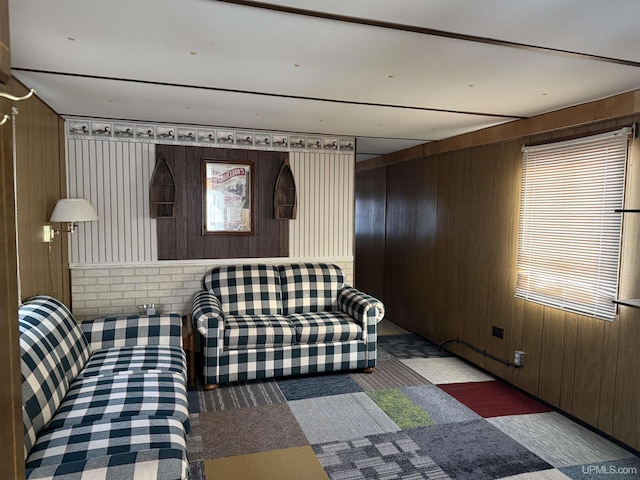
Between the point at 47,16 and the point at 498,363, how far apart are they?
418 cm

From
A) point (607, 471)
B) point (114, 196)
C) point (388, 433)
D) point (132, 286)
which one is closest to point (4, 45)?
point (388, 433)

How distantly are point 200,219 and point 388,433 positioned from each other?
2801 millimetres

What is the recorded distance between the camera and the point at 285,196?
4875 mm

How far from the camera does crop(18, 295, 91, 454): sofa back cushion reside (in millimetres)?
2107

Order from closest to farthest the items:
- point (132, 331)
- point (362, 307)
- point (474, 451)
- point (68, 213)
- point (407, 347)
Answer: point (474, 451) < point (68, 213) < point (132, 331) < point (362, 307) < point (407, 347)

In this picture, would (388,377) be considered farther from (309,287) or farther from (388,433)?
(309,287)

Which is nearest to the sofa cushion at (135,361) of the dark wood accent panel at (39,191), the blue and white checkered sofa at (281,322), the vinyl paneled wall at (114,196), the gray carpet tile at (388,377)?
the blue and white checkered sofa at (281,322)

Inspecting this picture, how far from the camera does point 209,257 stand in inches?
185

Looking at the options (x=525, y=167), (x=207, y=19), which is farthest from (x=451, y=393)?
(x=207, y=19)

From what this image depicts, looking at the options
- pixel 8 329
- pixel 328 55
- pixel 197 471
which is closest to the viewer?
pixel 8 329

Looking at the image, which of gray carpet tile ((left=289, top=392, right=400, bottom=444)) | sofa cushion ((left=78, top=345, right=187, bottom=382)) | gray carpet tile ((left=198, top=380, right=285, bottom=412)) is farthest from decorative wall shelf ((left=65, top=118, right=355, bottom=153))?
gray carpet tile ((left=289, top=392, right=400, bottom=444))

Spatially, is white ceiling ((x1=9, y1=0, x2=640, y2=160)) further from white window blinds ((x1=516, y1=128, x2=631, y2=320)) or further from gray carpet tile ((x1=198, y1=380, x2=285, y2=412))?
gray carpet tile ((x1=198, y1=380, x2=285, y2=412))

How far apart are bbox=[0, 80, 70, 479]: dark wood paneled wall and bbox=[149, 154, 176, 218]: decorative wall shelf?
80 centimetres

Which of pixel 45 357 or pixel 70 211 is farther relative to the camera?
pixel 70 211
